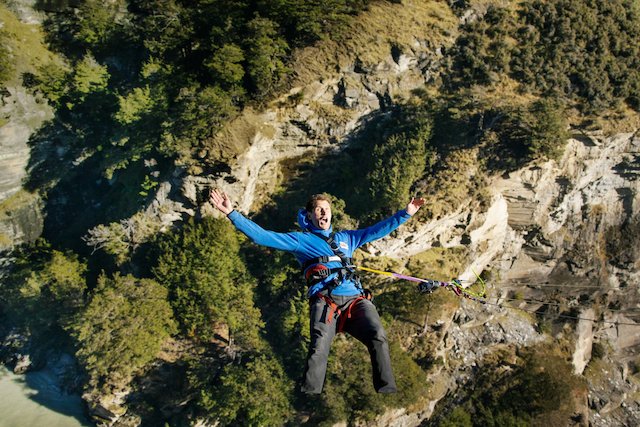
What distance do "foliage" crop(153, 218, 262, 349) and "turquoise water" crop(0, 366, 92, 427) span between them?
12394 mm

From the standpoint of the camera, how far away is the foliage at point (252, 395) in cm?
2795

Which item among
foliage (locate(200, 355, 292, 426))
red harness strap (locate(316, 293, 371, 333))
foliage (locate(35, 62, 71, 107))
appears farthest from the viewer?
foliage (locate(35, 62, 71, 107))

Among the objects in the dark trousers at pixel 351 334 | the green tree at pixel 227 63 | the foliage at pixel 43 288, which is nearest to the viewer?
the dark trousers at pixel 351 334

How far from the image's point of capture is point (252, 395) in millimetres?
27812

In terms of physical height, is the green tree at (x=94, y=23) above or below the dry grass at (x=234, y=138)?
above

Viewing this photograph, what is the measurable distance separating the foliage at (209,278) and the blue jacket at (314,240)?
70.8 feet

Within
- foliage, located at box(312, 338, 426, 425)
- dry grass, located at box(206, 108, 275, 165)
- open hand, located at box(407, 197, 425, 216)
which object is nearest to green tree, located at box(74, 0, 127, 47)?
dry grass, located at box(206, 108, 275, 165)

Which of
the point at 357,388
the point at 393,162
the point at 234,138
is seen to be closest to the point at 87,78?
the point at 234,138

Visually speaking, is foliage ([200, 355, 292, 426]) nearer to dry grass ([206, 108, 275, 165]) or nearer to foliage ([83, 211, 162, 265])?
foliage ([83, 211, 162, 265])

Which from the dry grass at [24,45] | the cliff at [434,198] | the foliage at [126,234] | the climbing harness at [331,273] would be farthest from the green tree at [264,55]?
the climbing harness at [331,273]

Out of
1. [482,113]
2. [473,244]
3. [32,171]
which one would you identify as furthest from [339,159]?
[32,171]

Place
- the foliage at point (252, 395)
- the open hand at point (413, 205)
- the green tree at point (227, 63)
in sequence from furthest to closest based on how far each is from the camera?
1. the foliage at point (252, 395)
2. the green tree at point (227, 63)
3. the open hand at point (413, 205)

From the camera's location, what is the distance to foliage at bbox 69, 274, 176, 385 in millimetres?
29172

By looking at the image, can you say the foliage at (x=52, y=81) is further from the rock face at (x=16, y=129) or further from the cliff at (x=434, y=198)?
the cliff at (x=434, y=198)
